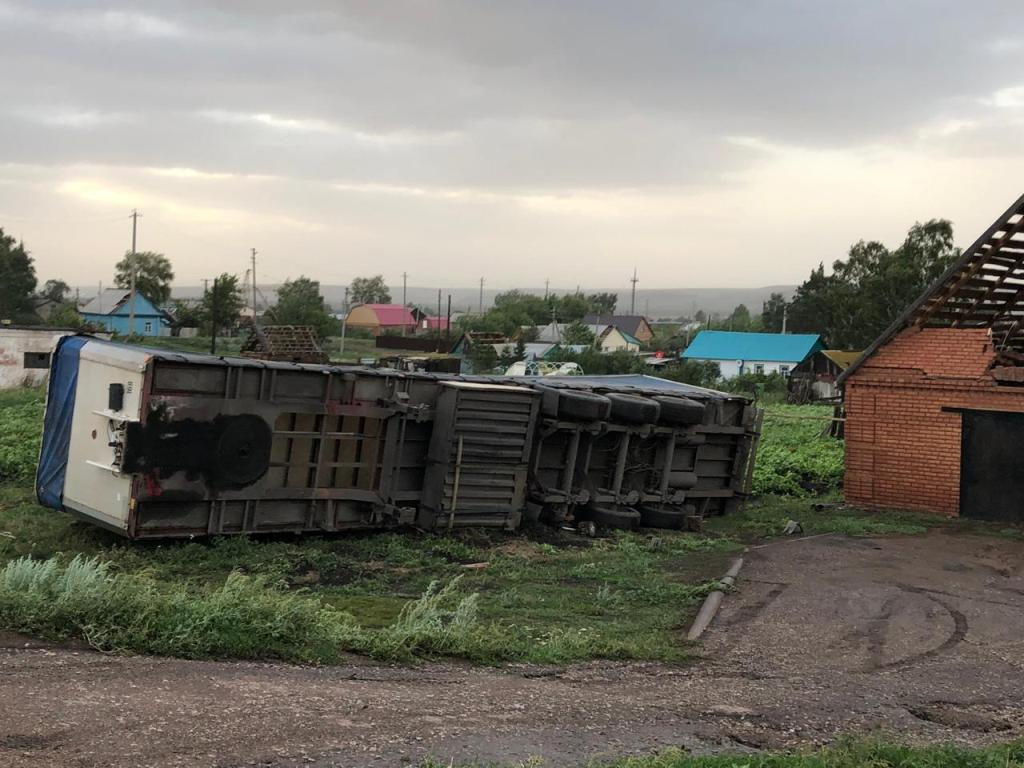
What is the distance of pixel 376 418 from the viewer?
14.2 meters

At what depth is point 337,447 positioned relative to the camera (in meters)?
14.1

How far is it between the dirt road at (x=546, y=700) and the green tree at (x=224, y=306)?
6621cm

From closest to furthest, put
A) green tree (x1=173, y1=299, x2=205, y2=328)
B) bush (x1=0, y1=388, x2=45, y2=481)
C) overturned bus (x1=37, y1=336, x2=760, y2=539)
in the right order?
overturned bus (x1=37, y1=336, x2=760, y2=539), bush (x1=0, y1=388, x2=45, y2=481), green tree (x1=173, y1=299, x2=205, y2=328)

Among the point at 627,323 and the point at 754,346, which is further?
the point at 627,323

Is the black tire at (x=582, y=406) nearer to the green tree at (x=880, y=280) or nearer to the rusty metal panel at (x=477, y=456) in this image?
the rusty metal panel at (x=477, y=456)

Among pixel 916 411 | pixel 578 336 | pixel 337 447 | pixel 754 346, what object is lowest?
pixel 337 447

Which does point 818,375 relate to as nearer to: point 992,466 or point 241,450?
point 992,466

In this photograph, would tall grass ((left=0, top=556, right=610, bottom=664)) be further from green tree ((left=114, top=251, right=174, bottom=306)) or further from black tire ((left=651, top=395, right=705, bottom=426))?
green tree ((left=114, top=251, right=174, bottom=306))

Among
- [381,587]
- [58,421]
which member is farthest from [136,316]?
[381,587]

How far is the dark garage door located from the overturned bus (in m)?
4.60

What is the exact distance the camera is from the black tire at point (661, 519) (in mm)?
16750

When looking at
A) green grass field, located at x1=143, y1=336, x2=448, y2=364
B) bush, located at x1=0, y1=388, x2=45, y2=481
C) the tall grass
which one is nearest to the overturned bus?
the tall grass

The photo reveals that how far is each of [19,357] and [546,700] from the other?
39.4m

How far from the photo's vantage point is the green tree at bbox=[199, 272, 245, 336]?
239ft
